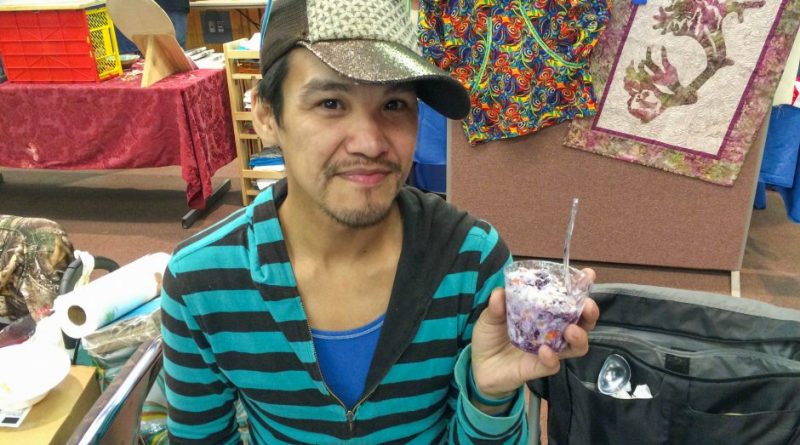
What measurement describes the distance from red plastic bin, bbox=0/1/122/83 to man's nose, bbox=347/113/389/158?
282 centimetres

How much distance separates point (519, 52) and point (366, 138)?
6.21 feet

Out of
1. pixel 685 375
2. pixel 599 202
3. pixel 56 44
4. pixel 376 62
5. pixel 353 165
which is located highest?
pixel 376 62

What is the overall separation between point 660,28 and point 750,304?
5.43 feet

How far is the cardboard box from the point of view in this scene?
133 cm

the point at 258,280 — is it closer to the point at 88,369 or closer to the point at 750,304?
the point at 88,369

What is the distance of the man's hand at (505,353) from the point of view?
2.79ft

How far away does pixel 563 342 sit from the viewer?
0.87m

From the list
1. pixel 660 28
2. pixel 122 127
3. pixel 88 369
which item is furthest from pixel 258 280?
pixel 122 127

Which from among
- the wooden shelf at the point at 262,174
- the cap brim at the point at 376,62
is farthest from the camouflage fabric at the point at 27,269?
the wooden shelf at the point at 262,174

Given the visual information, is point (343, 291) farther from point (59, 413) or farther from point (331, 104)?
point (59, 413)

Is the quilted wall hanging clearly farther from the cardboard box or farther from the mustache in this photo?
the cardboard box

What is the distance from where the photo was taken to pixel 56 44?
3.20 metres

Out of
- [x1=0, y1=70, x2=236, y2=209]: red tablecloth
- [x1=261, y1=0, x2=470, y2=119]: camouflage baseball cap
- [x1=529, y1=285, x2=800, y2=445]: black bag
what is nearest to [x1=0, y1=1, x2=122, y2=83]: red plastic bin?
[x1=0, y1=70, x2=236, y2=209]: red tablecloth

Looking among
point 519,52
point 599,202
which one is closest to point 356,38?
point 519,52
